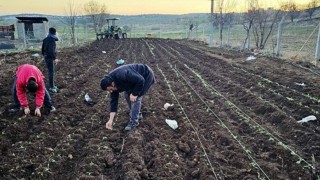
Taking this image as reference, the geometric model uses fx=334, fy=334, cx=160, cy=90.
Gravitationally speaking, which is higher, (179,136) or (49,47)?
(49,47)

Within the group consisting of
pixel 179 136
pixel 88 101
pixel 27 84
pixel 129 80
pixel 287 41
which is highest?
pixel 129 80

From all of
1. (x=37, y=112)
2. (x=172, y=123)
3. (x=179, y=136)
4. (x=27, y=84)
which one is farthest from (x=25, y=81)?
(x=179, y=136)

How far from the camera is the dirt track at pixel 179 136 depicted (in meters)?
5.05

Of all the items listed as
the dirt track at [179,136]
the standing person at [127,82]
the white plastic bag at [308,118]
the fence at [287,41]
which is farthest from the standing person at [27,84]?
the fence at [287,41]

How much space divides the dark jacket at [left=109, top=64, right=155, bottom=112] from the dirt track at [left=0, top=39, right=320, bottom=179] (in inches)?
33.4

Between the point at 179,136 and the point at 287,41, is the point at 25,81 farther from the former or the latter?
the point at 287,41

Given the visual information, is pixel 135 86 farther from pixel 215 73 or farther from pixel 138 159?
pixel 215 73

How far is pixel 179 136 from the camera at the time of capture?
21.3ft

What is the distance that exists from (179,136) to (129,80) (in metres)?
1.57

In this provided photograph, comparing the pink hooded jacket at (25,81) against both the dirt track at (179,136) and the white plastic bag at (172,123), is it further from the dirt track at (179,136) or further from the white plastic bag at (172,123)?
the white plastic bag at (172,123)

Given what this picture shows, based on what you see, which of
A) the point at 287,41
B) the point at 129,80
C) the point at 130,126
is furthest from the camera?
the point at 287,41

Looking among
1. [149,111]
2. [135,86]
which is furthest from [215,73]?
[135,86]

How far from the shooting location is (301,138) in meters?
6.11

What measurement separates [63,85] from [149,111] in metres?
3.88
